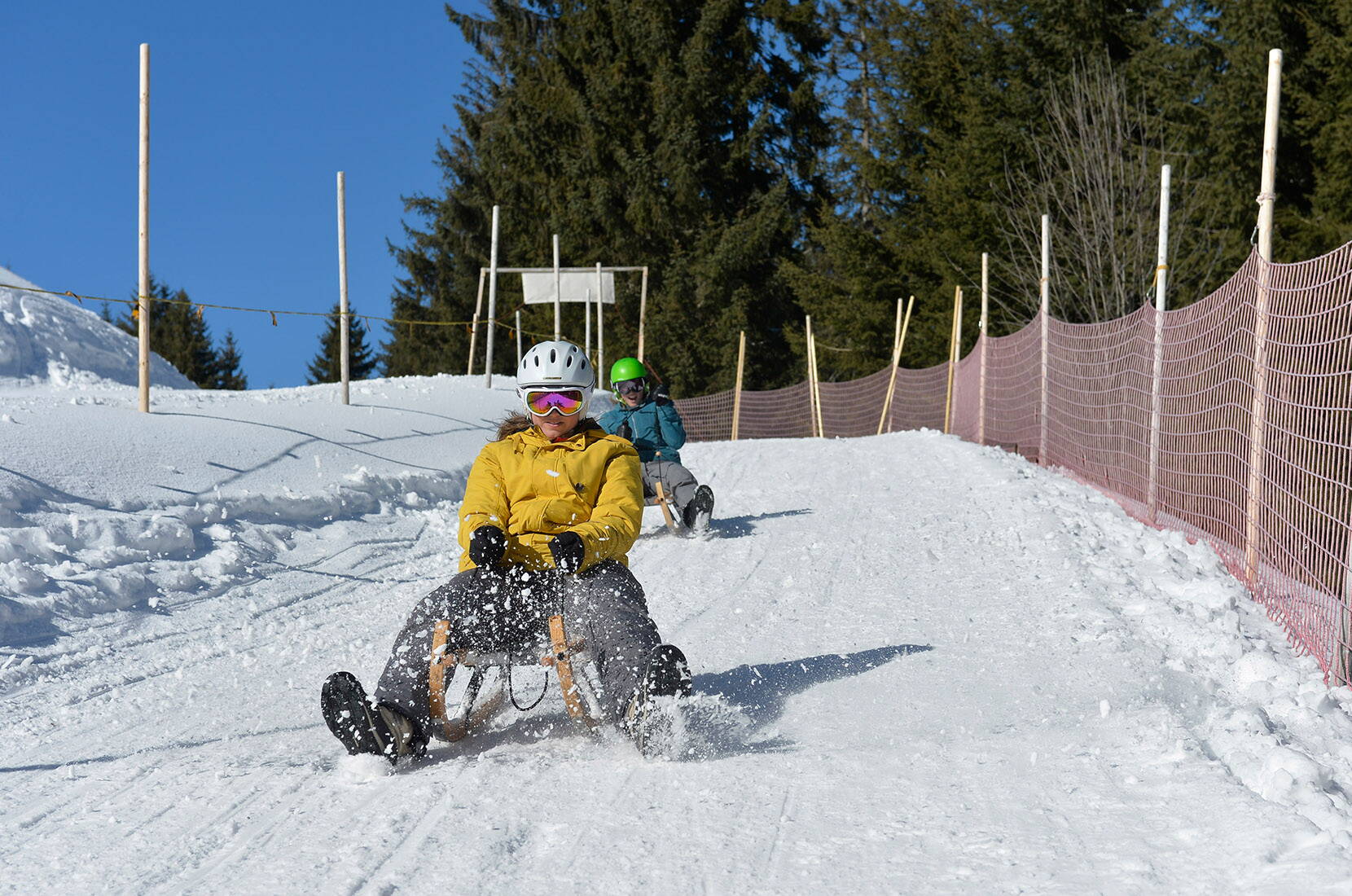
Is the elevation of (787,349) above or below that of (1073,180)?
below

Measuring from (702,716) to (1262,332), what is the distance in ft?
13.7

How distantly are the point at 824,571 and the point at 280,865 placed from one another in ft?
16.1

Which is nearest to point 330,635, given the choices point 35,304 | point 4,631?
point 4,631

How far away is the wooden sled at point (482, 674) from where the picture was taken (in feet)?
13.1

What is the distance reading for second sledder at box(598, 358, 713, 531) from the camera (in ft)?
29.8

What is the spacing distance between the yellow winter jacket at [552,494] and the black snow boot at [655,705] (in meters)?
0.53

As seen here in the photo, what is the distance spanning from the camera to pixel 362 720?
3.71m

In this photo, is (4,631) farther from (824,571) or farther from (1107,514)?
(1107,514)

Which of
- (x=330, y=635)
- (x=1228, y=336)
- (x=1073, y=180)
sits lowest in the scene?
(x=330, y=635)

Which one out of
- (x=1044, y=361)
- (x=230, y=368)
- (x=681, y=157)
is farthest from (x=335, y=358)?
(x=1044, y=361)

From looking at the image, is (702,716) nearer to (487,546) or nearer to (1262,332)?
(487,546)

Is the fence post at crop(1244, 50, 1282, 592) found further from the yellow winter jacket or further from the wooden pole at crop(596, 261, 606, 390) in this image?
the wooden pole at crop(596, 261, 606, 390)

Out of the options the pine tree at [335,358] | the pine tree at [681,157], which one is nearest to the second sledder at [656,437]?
the pine tree at [681,157]

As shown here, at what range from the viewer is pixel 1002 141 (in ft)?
95.3
